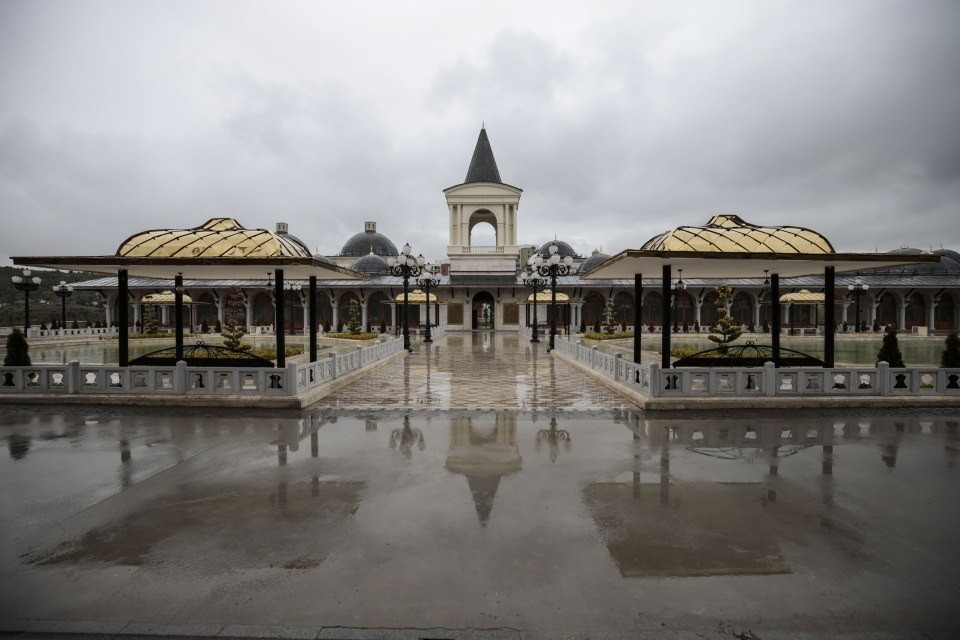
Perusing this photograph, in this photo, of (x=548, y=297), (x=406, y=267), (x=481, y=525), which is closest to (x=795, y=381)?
(x=481, y=525)

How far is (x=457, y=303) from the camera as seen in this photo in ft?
130

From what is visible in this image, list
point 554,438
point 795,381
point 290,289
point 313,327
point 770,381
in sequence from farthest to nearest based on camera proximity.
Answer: point 290,289, point 313,327, point 795,381, point 770,381, point 554,438

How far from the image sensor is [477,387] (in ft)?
42.2

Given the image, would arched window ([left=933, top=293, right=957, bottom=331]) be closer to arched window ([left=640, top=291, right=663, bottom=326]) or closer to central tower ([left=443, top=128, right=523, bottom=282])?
arched window ([left=640, top=291, right=663, bottom=326])

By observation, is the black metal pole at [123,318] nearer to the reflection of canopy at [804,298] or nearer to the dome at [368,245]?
the reflection of canopy at [804,298]

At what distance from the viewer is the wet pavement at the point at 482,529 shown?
3.46 m

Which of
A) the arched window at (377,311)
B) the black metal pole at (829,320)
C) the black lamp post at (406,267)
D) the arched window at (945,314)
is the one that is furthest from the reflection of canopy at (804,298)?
the arched window at (377,311)

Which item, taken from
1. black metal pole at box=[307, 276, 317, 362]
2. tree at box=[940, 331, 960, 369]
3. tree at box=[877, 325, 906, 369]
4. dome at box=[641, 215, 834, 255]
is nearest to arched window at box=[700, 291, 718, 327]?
tree at box=[877, 325, 906, 369]

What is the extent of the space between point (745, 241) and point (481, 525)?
1043 cm

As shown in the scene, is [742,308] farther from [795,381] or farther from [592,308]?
[795,381]

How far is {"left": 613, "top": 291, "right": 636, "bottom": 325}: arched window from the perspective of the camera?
4216 cm

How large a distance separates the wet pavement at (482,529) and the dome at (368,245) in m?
48.5

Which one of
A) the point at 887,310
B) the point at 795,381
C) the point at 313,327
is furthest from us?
the point at 887,310

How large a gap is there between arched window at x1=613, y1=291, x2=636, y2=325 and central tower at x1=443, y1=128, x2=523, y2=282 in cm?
912
